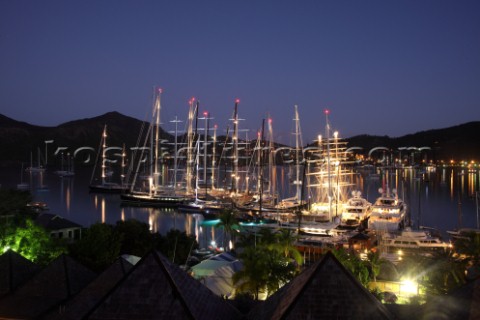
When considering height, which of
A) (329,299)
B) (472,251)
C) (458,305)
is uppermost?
(329,299)

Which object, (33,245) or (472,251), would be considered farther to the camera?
(33,245)

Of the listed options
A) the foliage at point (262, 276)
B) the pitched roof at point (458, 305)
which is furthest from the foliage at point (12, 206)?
the pitched roof at point (458, 305)

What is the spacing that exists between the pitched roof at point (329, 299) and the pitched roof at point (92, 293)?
5.79m

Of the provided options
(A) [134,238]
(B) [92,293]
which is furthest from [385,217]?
(B) [92,293]

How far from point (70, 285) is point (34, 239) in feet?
21.3

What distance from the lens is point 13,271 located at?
1770 cm

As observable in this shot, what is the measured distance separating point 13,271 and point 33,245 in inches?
174

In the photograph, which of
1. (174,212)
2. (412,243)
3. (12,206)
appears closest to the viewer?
(12,206)

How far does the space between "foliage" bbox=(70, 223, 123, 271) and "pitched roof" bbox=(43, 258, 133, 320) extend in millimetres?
6256

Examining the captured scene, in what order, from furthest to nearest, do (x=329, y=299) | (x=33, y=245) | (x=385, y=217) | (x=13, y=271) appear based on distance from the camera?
1. (x=385, y=217)
2. (x=33, y=245)
3. (x=13, y=271)
4. (x=329, y=299)

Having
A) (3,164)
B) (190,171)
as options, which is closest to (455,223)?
(190,171)

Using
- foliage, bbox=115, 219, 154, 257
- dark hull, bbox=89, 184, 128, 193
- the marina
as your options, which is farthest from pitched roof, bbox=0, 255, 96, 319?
dark hull, bbox=89, 184, 128, 193

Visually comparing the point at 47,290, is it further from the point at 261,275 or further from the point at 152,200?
the point at 152,200

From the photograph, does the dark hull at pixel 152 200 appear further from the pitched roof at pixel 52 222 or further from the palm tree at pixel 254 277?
the palm tree at pixel 254 277
